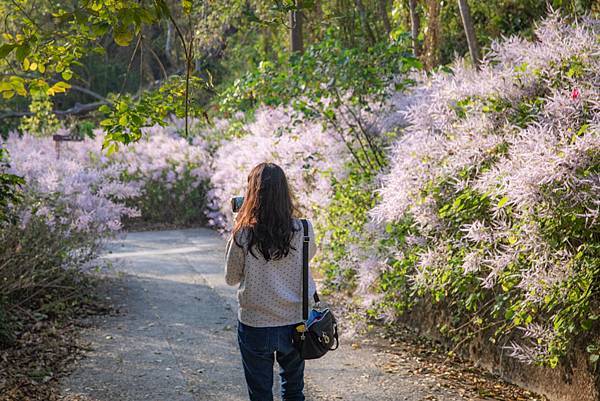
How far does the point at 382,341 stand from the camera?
253 inches

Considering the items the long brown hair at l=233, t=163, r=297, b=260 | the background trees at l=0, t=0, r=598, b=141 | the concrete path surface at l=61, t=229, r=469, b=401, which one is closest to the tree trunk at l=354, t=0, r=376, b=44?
the background trees at l=0, t=0, r=598, b=141

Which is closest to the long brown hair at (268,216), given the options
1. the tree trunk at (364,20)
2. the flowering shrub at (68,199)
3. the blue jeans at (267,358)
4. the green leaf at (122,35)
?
the blue jeans at (267,358)

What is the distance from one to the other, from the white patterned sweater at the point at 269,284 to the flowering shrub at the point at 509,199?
1.40 m

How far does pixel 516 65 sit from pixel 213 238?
7.97m

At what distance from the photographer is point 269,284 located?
11.8 ft

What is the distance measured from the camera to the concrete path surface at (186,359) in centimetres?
497

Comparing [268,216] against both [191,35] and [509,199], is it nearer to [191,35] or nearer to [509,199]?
[191,35]

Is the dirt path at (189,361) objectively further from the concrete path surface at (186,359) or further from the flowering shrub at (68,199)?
the flowering shrub at (68,199)

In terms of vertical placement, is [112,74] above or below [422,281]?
above

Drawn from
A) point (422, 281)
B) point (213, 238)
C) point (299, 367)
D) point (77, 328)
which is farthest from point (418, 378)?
point (213, 238)

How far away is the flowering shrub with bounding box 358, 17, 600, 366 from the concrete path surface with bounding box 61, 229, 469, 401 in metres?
0.68

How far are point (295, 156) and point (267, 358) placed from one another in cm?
531

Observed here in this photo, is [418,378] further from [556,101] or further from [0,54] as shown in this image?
[0,54]

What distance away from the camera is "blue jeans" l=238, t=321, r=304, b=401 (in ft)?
11.8
